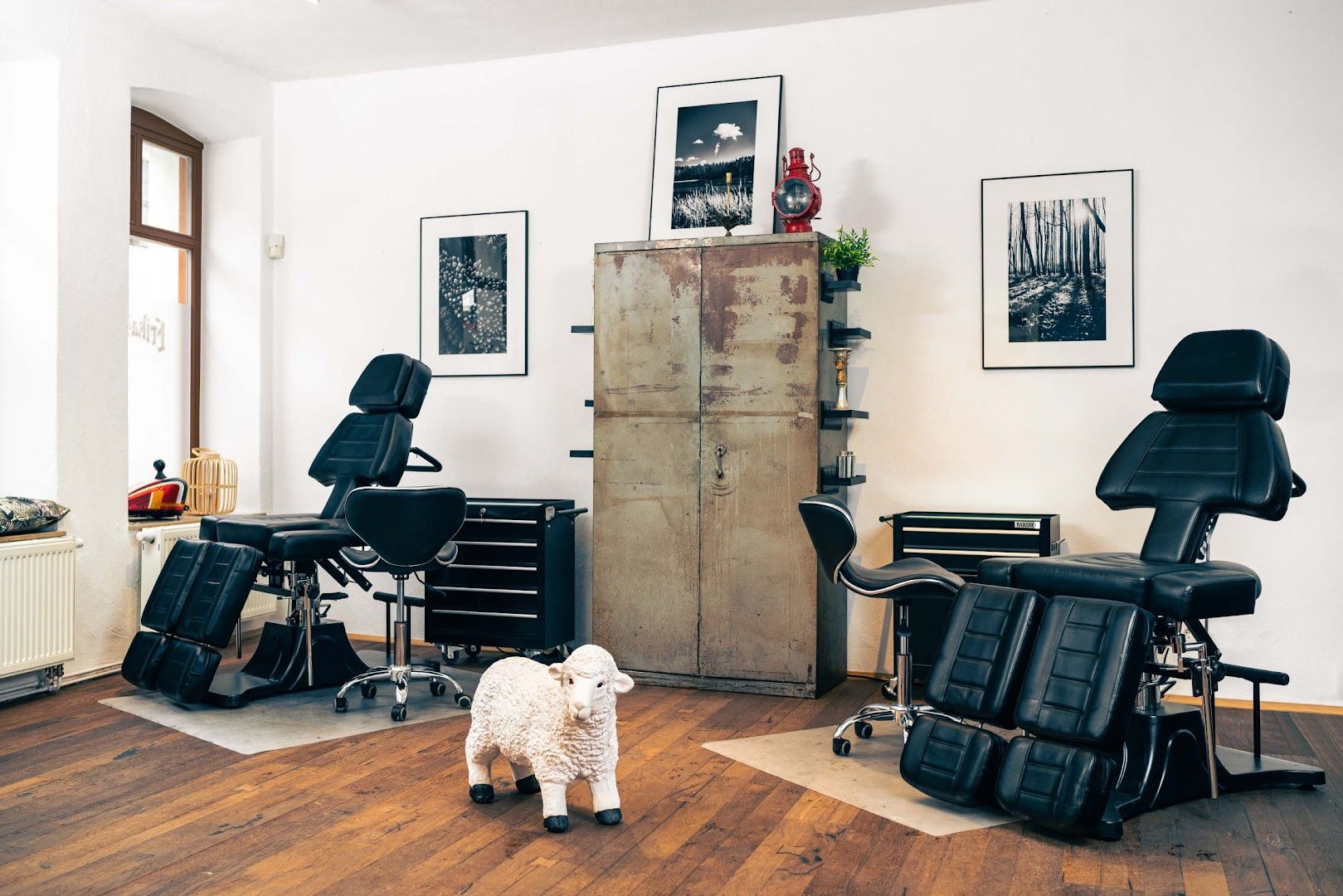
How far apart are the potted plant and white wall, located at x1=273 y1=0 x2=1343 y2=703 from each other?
0.25 m

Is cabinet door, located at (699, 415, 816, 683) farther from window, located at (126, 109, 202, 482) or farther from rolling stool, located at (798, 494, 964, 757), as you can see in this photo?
window, located at (126, 109, 202, 482)

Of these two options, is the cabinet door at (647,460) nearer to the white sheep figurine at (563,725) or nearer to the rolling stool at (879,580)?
the rolling stool at (879,580)

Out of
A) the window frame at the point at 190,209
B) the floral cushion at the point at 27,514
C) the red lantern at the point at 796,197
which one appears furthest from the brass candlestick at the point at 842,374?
the window frame at the point at 190,209

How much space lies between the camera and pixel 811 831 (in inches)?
124

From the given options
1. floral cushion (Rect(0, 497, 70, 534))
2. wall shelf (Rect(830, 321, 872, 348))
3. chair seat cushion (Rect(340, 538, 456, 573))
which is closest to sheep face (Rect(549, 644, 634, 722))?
chair seat cushion (Rect(340, 538, 456, 573))

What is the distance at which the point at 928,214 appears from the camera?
17.0ft

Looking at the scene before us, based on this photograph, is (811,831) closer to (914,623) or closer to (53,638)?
(914,623)

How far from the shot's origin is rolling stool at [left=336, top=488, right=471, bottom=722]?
427 cm

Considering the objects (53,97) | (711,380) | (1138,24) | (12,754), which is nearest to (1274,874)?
(711,380)

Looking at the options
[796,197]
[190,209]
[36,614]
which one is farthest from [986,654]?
[190,209]

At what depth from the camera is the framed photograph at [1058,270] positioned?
4902mm

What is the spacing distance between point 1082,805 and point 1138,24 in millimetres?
3598

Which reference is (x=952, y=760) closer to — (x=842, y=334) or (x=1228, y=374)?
(x=1228, y=374)

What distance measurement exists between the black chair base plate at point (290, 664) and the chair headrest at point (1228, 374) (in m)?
3.56
